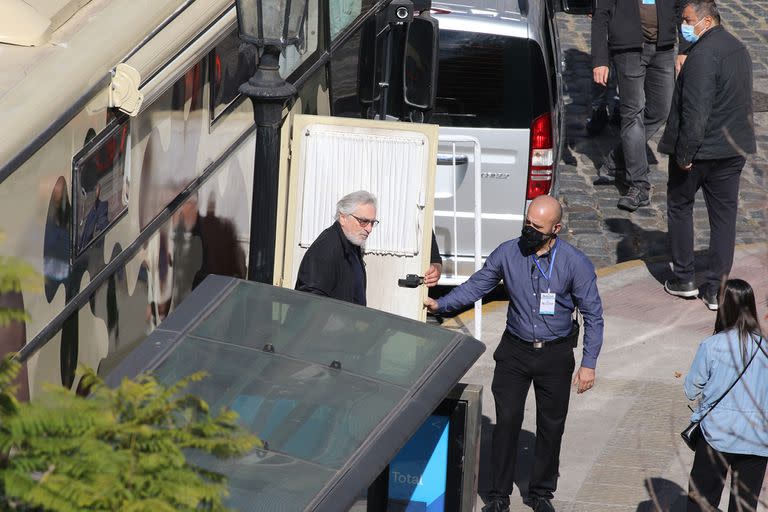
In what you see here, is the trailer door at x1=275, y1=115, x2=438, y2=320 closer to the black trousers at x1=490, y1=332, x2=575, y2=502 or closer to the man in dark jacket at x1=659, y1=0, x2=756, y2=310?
the black trousers at x1=490, y1=332, x2=575, y2=502

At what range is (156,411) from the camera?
3.03m

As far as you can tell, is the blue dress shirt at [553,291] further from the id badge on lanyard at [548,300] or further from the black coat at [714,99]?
the black coat at [714,99]

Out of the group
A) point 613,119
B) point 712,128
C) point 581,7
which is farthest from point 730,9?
point 712,128

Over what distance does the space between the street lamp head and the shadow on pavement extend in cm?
346

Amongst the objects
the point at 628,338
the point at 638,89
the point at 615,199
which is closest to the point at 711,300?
the point at 628,338

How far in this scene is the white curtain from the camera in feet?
24.3

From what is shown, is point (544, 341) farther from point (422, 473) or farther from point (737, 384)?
point (422, 473)

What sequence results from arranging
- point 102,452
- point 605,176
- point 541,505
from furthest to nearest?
point 605,176, point 541,505, point 102,452

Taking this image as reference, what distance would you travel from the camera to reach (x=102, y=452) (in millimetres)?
2867

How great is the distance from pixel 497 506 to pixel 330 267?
1.69m

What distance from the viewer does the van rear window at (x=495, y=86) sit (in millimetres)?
9875

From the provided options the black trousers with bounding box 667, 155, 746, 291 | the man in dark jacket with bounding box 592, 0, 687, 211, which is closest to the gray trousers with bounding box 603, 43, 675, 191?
the man in dark jacket with bounding box 592, 0, 687, 211

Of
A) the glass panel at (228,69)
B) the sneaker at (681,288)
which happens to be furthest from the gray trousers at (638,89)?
the glass panel at (228,69)

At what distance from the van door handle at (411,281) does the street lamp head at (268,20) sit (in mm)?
2041
